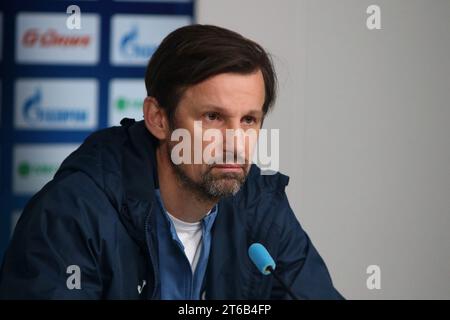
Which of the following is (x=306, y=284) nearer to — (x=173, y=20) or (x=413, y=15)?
(x=173, y=20)

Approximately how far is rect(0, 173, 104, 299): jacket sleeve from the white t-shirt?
0.72 feet

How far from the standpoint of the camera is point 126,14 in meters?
2.21

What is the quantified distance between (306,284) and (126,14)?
122cm

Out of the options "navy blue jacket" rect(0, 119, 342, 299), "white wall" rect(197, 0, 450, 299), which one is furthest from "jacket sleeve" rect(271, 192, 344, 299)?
"white wall" rect(197, 0, 450, 299)

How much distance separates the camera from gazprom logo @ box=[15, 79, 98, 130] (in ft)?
7.22

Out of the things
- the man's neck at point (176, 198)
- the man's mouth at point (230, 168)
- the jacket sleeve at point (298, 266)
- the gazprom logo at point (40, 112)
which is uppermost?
the gazprom logo at point (40, 112)

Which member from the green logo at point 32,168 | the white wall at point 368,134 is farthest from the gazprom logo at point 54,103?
the white wall at point 368,134

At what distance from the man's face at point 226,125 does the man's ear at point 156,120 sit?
8 cm

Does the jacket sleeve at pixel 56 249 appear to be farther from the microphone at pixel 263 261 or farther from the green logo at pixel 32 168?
the green logo at pixel 32 168

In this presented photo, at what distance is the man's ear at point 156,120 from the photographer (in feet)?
4.52

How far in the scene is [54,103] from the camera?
2209mm

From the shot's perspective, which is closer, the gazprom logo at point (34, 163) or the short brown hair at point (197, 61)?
the short brown hair at point (197, 61)

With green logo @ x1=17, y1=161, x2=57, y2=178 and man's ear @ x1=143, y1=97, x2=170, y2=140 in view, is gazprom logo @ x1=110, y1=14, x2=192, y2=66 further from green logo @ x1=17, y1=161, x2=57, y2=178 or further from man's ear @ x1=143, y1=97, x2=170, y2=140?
man's ear @ x1=143, y1=97, x2=170, y2=140
